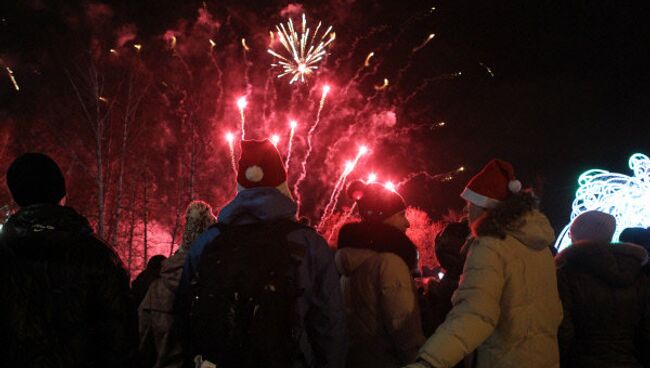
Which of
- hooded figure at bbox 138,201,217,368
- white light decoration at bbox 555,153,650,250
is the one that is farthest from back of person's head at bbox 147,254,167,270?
white light decoration at bbox 555,153,650,250

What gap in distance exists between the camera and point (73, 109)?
25.3 meters

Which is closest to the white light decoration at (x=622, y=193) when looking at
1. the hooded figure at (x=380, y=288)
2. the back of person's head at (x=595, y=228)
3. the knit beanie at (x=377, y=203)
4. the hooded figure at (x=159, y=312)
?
the back of person's head at (x=595, y=228)

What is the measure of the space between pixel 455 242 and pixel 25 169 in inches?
134

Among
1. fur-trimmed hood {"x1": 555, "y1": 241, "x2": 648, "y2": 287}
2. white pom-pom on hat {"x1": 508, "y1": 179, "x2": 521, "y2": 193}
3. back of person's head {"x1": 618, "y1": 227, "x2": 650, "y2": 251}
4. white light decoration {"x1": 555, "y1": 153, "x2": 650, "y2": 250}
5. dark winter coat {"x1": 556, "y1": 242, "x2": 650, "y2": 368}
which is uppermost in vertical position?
white light decoration {"x1": 555, "y1": 153, "x2": 650, "y2": 250}

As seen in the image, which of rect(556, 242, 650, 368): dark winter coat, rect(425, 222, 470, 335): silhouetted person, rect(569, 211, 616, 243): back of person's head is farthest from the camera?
rect(425, 222, 470, 335): silhouetted person

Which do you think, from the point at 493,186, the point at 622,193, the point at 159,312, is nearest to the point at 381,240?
the point at 493,186

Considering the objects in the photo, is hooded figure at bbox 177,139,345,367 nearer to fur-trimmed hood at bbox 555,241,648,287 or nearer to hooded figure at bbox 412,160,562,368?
hooded figure at bbox 412,160,562,368

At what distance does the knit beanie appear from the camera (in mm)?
4508

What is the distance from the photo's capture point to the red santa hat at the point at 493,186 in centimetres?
369

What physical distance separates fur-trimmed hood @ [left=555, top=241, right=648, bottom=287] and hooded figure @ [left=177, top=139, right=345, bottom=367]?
1.90 meters

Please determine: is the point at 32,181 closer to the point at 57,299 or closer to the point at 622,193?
the point at 57,299

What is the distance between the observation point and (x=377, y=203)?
4.52m

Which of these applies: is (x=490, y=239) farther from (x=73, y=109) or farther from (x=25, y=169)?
(x=73, y=109)

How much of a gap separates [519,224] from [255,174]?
5.63 feet
